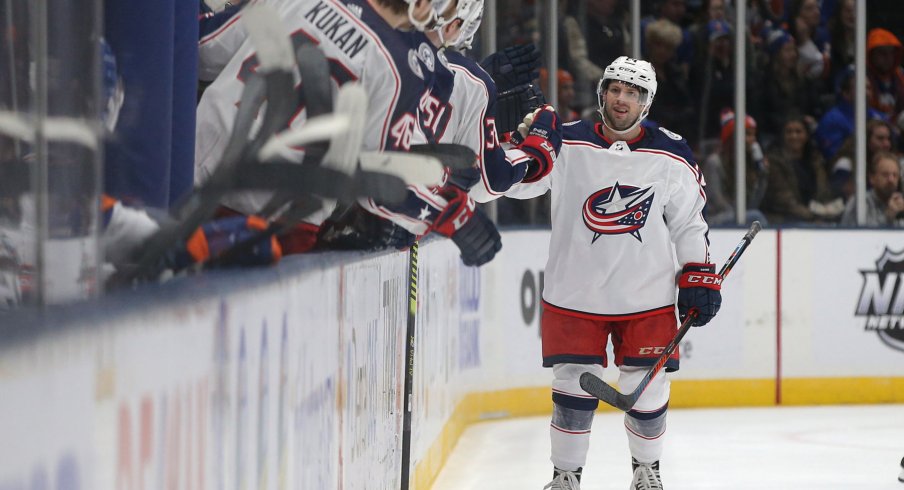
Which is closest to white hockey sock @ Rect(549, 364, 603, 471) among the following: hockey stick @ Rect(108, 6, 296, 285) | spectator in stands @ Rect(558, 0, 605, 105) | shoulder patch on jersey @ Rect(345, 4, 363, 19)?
shoulder patch on jersey @ Rect(345, 4, 363, 19)

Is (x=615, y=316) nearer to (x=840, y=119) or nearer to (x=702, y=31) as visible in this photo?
(x=702, y=31)

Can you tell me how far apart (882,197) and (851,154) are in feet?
0.84

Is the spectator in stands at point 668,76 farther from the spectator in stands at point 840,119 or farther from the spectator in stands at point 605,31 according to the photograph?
the spectator in stands at point 840,119

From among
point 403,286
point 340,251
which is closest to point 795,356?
point 403,286

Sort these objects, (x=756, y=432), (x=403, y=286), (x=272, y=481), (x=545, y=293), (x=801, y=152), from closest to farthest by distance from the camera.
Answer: (x=272, y=481), (x=403, y=286), (x=545, y=293), (x=756, y=432), (x=801, y=152)

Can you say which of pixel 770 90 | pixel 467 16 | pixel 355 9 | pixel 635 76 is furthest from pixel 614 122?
pixel 770 90

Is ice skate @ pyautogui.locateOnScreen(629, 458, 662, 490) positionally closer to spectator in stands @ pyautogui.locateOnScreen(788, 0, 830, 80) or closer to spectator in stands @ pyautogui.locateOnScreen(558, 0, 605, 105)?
spectator in stands @ pyautogui.locateOnScreen(558, 0, 605, 105)

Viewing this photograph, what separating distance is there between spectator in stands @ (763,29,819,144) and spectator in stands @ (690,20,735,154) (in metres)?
0.29

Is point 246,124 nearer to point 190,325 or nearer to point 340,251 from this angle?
point 190,325

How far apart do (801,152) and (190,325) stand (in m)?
5.47

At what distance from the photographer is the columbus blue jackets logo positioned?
3.45m

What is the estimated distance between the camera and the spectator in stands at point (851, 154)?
6.03 m

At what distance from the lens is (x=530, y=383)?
527cm

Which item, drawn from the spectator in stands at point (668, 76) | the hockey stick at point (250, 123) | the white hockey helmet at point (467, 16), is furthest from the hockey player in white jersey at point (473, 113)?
the spectator in stands at point (668, 76)
